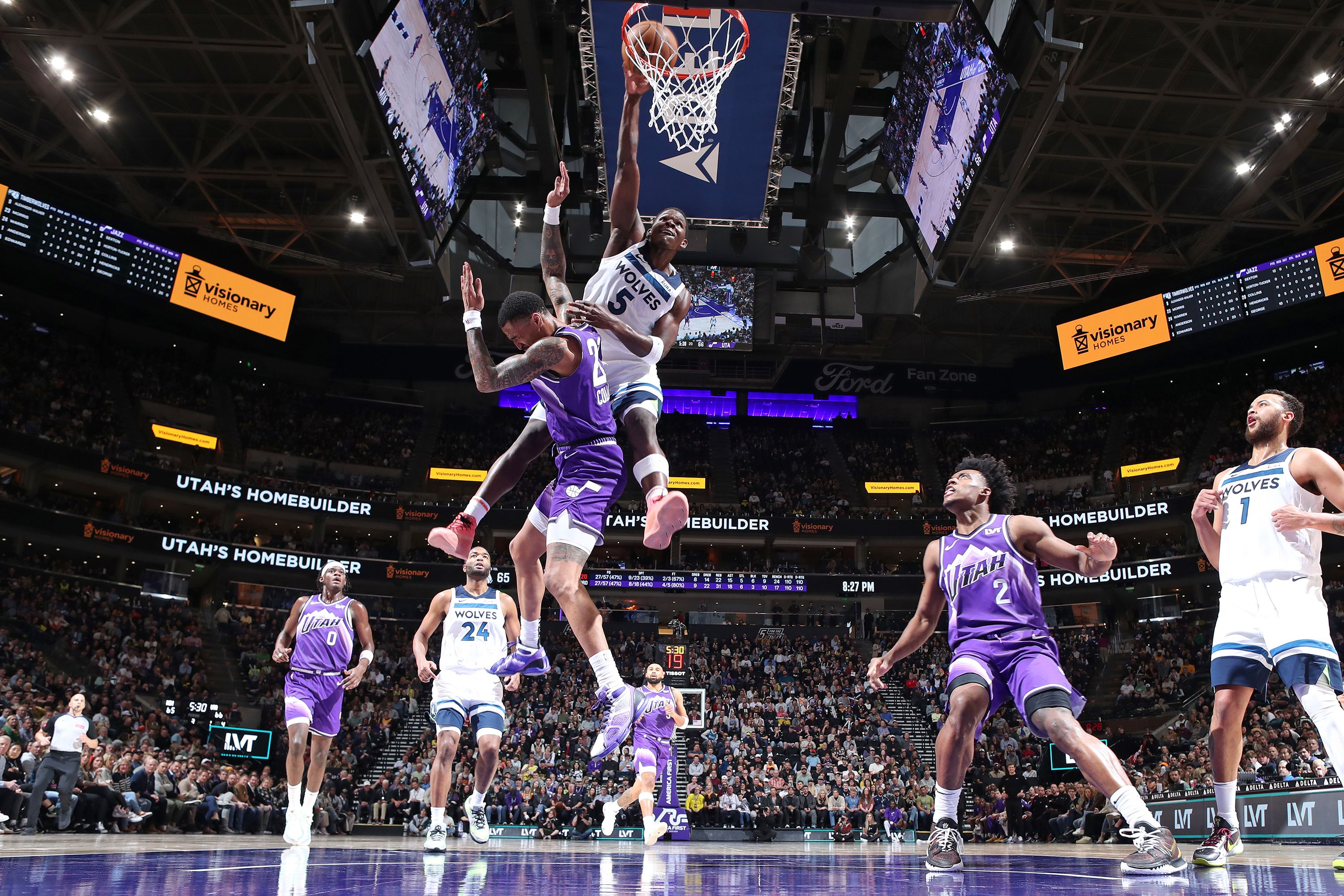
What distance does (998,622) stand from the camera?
5715mm

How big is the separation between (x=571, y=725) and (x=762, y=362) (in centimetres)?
1484

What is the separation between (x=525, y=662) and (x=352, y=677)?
121 inches

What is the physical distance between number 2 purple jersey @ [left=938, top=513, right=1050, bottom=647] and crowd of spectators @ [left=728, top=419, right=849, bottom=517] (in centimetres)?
3006

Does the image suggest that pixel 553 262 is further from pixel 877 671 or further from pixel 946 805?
pixel 946 805

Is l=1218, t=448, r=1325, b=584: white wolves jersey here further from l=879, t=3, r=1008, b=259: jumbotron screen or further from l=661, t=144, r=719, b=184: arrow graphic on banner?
l=661, t=144, r=719, b=184: arrow graphic on banner

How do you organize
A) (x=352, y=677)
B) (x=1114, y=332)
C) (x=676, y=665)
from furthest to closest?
1. (x=1114, y=332)
2. (x=676, y=665)
3. (x=352, y=677)

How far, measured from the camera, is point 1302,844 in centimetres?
1255

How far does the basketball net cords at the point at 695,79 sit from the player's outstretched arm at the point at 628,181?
31.8 feet

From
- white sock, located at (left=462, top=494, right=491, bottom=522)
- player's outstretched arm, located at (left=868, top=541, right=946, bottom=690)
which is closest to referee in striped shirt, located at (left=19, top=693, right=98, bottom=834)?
white sock, located at (left=462, top=494, right=491, bottom=522)

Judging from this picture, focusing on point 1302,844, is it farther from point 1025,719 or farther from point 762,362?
point 762,362

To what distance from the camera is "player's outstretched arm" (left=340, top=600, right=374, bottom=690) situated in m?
9.05

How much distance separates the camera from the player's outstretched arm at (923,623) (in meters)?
6.05

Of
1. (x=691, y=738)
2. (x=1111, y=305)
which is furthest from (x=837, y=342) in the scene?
(x=691, y=738)

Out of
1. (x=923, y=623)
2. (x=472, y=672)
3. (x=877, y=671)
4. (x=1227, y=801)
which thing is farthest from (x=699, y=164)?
(x=1227, y=801)
